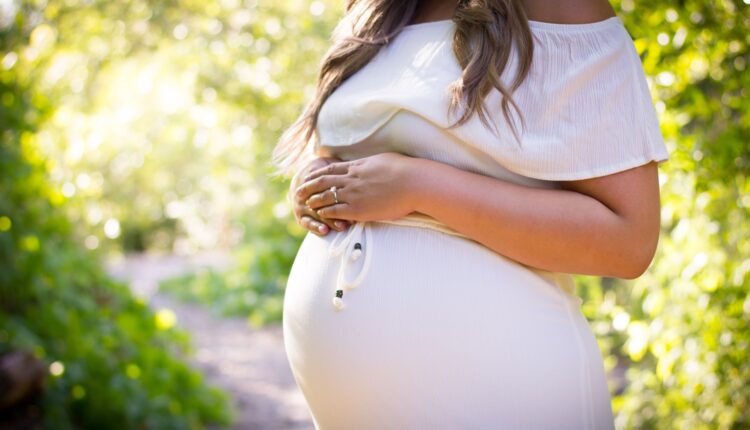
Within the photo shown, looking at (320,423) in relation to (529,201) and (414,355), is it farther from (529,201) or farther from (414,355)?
(529,201)

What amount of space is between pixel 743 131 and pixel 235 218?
9391 mm

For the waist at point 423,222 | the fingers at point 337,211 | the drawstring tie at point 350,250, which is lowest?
the drawstring tie at point 350,250

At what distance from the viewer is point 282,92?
19.9 feet

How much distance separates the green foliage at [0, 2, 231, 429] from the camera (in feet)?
12.9

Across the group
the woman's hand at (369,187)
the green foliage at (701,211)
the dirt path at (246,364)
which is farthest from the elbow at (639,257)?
the dirt path at (246,364)

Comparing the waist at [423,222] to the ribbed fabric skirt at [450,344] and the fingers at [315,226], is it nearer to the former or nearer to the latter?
the ribbed fabric skirt at [450,344]

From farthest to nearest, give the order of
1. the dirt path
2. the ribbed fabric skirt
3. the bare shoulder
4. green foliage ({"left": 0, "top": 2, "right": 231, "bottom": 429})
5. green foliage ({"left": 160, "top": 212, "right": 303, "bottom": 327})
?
green foliage ({"left": 160, "top": 212, "right": 303, "bottom": 327}), the dirt path, green foliage ({"left": 0, "top": 2, "right": 231, "bottom": 429}), the bare shoulder, the ribbed fabric skirt

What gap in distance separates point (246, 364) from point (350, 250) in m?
5.99

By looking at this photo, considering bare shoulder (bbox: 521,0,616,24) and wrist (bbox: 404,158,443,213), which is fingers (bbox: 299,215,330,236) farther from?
bare shoulder (bbox: 521,0,616,24)

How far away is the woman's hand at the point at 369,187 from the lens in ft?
5.09

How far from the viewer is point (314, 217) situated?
1785 millimetres

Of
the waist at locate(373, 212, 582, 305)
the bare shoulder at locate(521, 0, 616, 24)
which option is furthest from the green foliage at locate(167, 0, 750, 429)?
the waist at locate(373, 212, 582, 305)

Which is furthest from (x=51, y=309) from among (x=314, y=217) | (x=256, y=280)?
(x=256, y=280)

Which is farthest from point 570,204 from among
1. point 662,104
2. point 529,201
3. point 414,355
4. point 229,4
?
point 229,4
